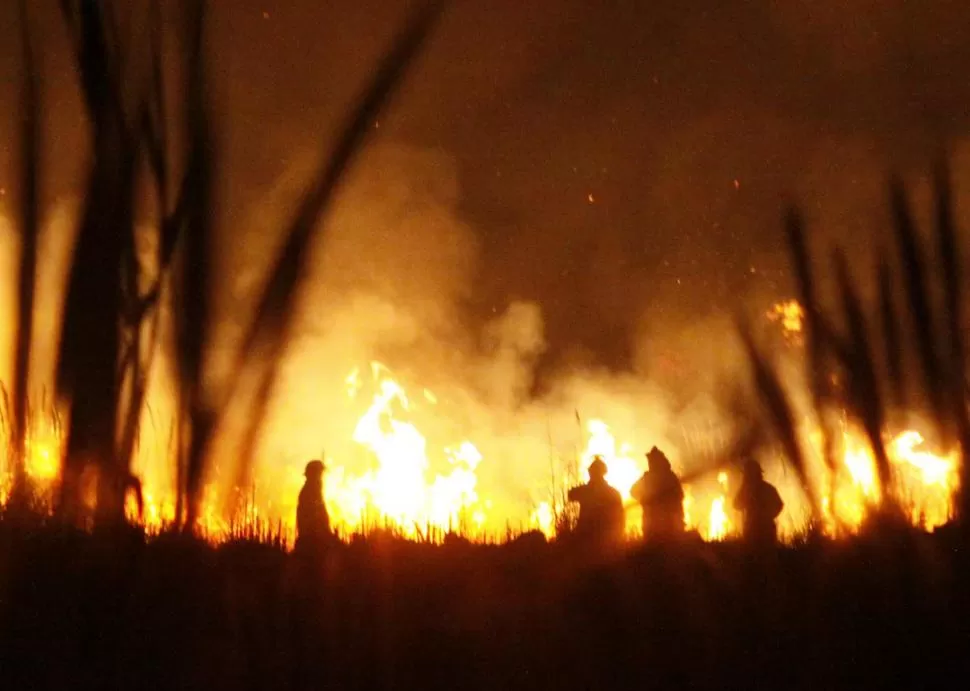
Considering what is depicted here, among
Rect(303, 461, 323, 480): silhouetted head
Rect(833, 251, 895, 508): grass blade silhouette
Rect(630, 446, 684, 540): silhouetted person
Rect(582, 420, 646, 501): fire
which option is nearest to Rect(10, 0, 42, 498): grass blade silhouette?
Rect(303, 461, 323, 480): silhouetted head

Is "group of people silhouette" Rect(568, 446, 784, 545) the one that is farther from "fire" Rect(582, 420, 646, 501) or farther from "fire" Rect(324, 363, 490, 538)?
"fire" Rect(582, 420, 646, 501)

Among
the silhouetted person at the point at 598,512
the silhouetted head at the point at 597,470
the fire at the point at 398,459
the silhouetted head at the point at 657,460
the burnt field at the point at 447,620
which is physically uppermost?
Answer: the fire at the point at 398,459

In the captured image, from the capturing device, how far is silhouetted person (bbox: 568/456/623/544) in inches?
254

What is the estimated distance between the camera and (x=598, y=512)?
6.78 m

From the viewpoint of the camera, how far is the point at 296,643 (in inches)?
161

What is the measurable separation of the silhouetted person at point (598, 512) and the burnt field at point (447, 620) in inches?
38.0

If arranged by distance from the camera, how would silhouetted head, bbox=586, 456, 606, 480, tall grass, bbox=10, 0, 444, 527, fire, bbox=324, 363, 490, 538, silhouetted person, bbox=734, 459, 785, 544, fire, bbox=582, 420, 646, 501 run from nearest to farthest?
tall grass, bbox=10, 0, 444, 527
silhouetted person, bbox=734, 459, 785, 544
silhouetted head, bbox=586, 456, 606, 480
fire, bbox=324, 363, 490, 538
fire, bbox=582, 420, 646, 501

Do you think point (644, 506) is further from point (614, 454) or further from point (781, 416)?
point (614, 454)

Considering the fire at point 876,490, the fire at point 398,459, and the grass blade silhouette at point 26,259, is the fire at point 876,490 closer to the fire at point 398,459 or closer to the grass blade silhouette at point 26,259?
the grass blade silhouette at point 26,259

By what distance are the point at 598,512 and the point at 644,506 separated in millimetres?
1076

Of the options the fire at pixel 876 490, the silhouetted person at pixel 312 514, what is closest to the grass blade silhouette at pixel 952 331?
the fire at pixel 876 490

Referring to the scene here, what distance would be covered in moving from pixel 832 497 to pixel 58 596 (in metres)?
6.15

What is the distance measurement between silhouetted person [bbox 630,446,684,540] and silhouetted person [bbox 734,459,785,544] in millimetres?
528

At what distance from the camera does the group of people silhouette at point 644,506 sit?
20.8 ft
